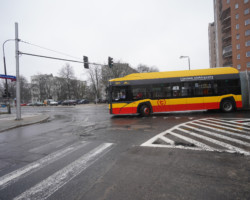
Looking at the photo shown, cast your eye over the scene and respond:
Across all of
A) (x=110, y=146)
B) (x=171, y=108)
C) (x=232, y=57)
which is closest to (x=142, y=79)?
(x=171, y=108)

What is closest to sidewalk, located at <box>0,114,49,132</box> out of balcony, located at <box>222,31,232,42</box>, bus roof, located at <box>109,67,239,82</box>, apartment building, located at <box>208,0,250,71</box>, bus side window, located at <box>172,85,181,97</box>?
bus roof, located at <box>109,67,239,82</box>

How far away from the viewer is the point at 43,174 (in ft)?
10.2

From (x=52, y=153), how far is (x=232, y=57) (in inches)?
2097

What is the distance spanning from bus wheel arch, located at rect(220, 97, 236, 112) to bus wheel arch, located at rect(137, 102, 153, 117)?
18.5 feet

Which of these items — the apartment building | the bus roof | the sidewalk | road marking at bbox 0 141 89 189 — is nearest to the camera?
road marking at bbox 0 141 89 189

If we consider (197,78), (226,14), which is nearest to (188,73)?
(197,78)

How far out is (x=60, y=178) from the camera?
2.89 meters

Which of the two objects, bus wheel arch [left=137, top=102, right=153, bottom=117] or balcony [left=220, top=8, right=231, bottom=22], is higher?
balcony [left=220, top=8, right=231, bottom=22]

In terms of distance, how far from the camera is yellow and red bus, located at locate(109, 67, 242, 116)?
1131 centimetres

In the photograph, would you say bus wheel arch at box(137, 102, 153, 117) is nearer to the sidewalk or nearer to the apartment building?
the sidewalk

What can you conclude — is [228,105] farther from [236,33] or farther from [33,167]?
[236,33]

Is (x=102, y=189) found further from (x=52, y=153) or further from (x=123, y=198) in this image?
(x=52, y=153)

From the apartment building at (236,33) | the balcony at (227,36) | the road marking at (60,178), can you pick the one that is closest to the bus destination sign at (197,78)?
the road marking at (60,178)

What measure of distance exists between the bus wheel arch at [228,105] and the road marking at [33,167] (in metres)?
11.3
